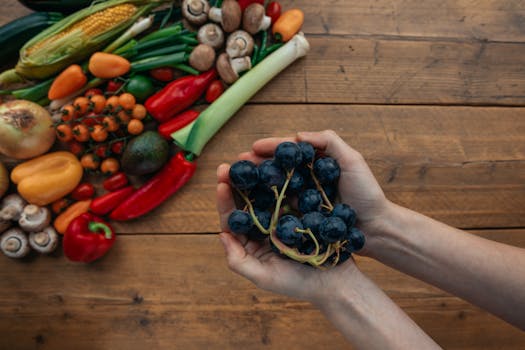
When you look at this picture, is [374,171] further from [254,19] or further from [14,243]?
[14,243]

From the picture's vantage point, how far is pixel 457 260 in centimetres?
90

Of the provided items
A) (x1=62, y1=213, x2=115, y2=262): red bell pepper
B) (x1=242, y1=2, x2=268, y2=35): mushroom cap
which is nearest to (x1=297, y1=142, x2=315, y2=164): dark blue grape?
(x1=242, y1=2, x2=268, y2=35): mushroom cap

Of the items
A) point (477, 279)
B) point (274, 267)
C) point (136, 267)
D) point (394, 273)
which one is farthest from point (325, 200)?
point (136, 267)

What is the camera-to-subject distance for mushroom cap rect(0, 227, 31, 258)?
1101mm

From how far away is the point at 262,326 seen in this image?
3.92ft

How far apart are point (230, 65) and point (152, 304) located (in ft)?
2.45

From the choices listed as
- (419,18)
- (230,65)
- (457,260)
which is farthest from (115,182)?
(419,18)

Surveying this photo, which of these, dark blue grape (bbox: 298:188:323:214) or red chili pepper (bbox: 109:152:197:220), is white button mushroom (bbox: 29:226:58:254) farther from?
dark blue grape (bbox: 298:188:323:214)

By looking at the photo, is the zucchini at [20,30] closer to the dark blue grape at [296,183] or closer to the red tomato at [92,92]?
the red tomato at [92,92]

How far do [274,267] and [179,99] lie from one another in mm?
582

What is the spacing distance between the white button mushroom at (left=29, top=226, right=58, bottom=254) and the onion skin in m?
0.22

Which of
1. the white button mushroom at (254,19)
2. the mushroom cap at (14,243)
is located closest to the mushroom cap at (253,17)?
the white button mushroom at (254,19)

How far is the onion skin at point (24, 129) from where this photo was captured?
1068 mm

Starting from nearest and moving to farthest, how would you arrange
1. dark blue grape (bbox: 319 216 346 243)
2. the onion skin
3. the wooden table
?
dark blue grape (bbox: 319 216 346 243)
the onion skin
the wooden table
